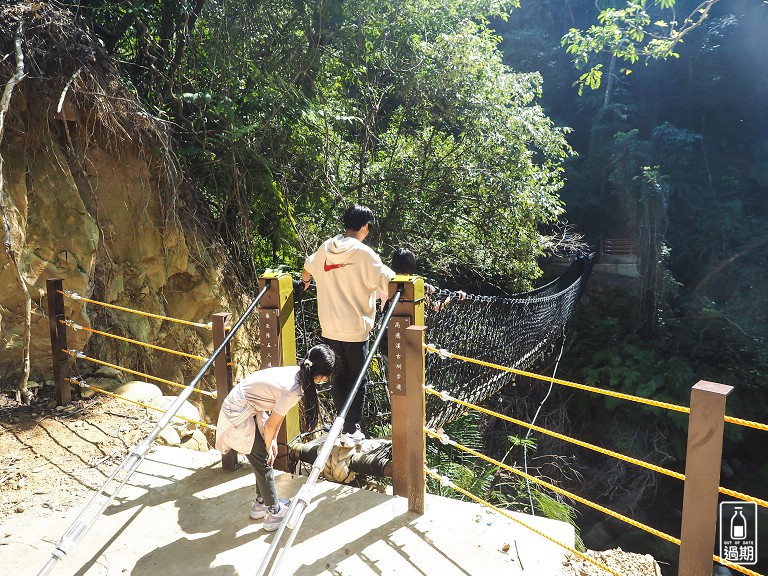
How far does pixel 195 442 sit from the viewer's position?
2615mm

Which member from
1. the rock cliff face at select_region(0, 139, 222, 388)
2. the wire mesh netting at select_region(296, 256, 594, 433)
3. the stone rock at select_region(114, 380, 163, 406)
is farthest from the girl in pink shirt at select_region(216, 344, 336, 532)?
the rock cliff face at select_region(0, 139, 222, 388)

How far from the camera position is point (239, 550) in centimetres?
154

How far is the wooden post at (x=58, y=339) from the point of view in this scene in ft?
8.32

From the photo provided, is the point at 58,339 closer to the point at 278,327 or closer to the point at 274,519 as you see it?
the point at 278,327

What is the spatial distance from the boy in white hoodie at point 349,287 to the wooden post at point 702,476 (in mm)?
1000

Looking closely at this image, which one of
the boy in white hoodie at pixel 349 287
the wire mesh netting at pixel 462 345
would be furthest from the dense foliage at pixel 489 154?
the boy in white hoodie at pixel 349 287

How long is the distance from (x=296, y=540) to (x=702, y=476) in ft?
3.49

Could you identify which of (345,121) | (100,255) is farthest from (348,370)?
(345,121)

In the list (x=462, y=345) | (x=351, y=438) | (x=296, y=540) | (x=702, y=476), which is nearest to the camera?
(x=702, y=476)

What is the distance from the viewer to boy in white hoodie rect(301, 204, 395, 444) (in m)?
1.87

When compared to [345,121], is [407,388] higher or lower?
lower

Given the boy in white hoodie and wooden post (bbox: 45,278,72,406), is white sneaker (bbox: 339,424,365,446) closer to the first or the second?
the boy in white hoodie

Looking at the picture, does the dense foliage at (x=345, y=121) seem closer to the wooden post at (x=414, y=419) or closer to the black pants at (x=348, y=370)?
the black pants at (x=348, y=370)

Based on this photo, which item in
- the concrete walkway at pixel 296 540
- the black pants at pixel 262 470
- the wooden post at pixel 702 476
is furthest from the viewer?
the black pants at pixel 262 470
